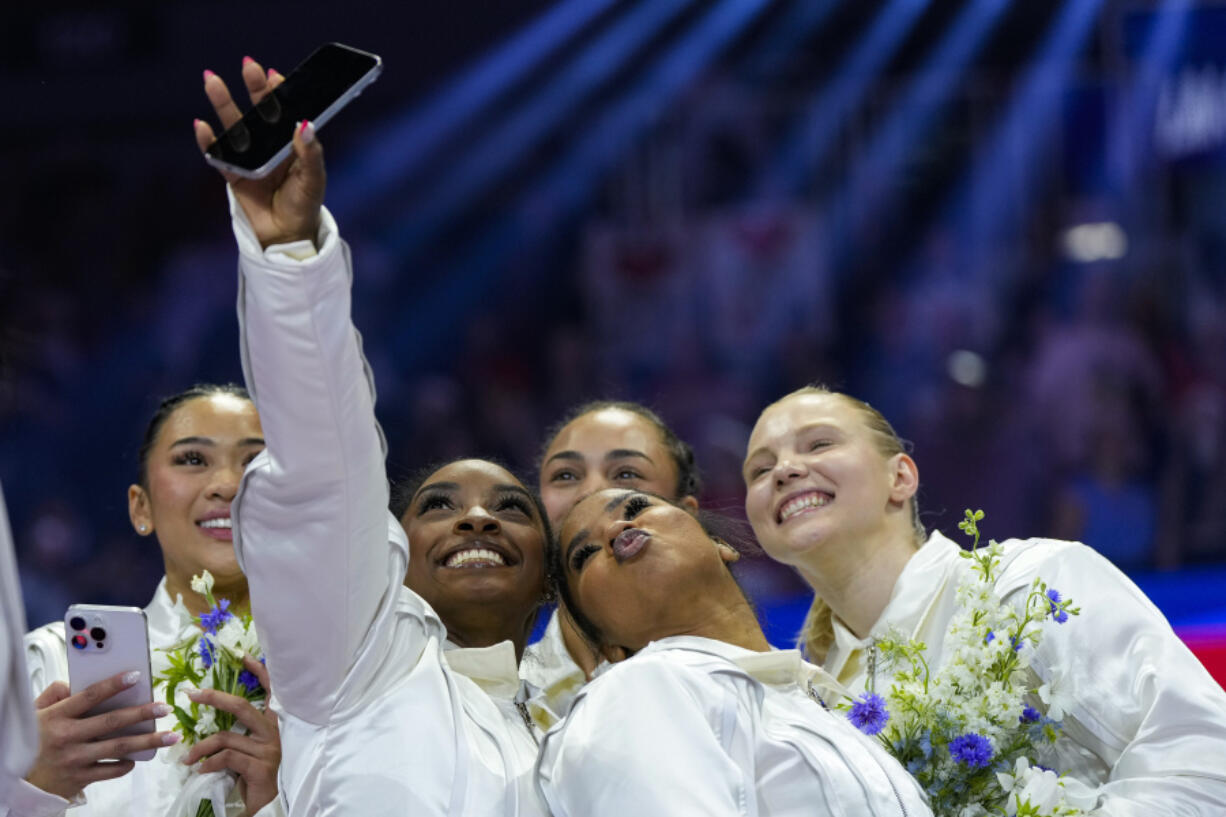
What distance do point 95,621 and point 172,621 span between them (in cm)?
93

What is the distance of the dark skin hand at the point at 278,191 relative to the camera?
233cm

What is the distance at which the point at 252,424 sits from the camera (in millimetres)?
3922

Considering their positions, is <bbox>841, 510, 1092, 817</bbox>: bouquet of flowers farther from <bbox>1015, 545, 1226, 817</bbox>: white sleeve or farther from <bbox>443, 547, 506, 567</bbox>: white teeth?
<bbox>443, 547, 506, 567</bbox>: white teeth

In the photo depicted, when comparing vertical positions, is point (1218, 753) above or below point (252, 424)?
below

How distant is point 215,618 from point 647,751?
120cm

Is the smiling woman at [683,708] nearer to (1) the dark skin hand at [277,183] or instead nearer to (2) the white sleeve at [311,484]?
(2) the white sleeve at [311,484]

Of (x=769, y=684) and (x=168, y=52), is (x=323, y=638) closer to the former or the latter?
(x=769, y=684)

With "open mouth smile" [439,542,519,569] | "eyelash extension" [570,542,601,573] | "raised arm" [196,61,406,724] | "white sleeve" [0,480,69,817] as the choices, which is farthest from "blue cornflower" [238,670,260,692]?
"white sleeve" [0,480,69,817]

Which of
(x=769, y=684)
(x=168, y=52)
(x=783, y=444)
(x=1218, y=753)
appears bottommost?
(x=1218, y=753)

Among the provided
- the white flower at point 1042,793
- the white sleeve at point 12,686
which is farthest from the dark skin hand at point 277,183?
the white flower at point 1042,793

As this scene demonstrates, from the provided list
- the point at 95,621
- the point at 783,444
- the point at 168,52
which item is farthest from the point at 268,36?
the point at 95,621

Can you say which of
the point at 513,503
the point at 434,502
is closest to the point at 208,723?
the point at 434,502

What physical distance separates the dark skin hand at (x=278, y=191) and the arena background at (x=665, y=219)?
17.7ft

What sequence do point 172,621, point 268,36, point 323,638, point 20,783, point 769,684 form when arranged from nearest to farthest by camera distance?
point 20,783 < point 323,638 < point 769,684 < point 172,621 < point 268,36
